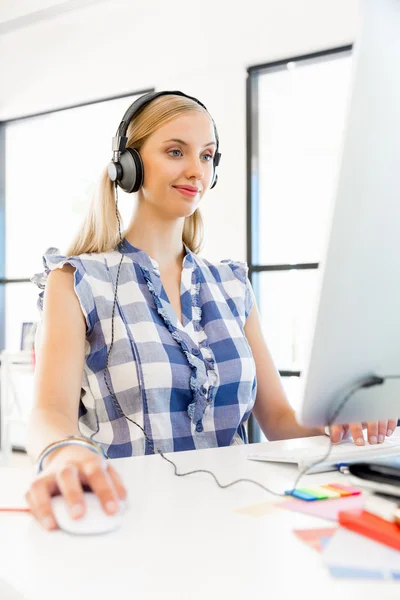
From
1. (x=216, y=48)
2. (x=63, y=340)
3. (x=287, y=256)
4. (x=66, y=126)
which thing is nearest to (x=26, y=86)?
(x=66, y=126)

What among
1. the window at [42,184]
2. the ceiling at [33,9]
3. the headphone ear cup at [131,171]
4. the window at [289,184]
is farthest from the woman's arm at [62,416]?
the window at [42,184]

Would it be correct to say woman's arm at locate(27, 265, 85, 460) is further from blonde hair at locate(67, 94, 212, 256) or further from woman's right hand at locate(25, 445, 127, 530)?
woman's right hand at locate(25, 445, 127, 530)

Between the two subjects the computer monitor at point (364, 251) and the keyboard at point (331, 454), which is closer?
the computer monitor at point (364, 251)

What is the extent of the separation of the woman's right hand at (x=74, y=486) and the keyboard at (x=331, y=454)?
0.30 metres

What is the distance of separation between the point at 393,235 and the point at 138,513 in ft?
1.24

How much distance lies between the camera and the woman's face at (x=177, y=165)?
1.41 metres

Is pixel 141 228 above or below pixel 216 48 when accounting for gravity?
below

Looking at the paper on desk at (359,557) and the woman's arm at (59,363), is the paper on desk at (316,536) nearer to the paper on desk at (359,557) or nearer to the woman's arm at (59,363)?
the paper on desk at (359,557)

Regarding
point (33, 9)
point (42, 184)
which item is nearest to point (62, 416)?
point (33, 9)

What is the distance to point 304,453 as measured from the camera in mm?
974

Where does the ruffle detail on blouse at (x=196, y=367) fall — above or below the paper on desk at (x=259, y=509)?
above

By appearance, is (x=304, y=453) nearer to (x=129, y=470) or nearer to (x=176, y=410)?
(x=129, y=470)

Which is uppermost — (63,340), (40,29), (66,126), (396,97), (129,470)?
(40,29)

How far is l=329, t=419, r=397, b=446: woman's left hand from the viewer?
41.3 inches
